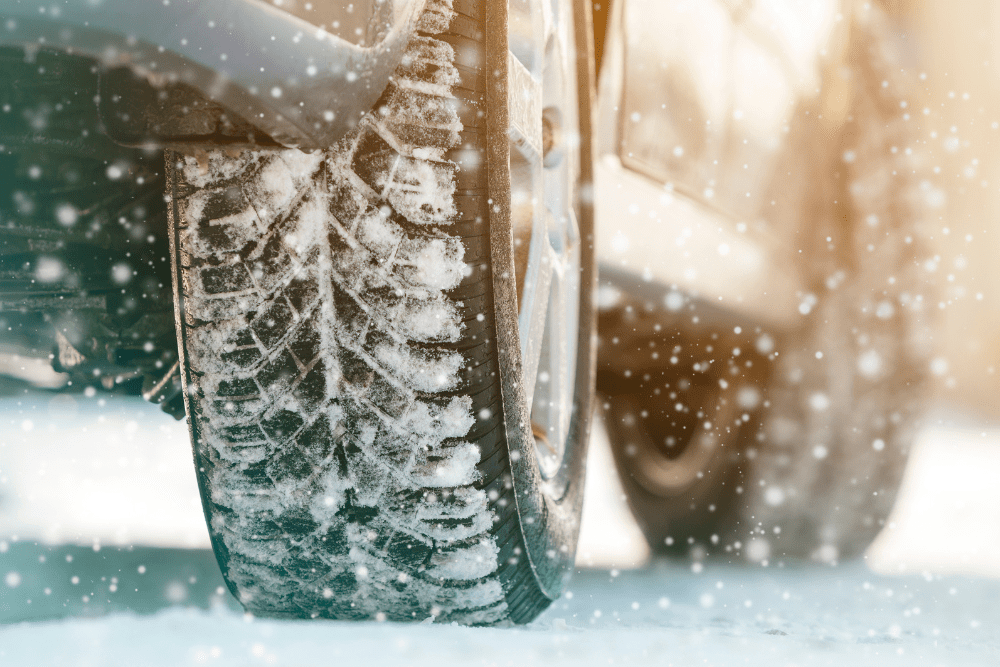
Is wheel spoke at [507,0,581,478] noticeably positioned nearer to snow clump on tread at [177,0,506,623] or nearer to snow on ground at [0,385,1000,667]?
snow clump on tread at [177,0,506,623]

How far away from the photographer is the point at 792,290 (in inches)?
77.7

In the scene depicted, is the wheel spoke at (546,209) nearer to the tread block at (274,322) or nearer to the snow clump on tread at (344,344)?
the snow clump on tread at (344,344)

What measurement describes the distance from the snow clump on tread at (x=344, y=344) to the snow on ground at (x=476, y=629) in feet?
0.44

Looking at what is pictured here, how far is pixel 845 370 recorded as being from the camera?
1.98 metres

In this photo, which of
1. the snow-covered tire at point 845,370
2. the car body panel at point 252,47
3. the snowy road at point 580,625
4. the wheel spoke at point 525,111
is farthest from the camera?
the snow-covered tire at point 845,370

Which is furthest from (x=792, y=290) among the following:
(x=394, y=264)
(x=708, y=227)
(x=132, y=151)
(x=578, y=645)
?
(x=132, y=151)

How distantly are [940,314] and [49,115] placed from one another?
7.14 feet

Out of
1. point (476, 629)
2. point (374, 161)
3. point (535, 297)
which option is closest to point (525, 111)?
point (535, 297)

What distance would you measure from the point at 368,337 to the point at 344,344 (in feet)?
0.09

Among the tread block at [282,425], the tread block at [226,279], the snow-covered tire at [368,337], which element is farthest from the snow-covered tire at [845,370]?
the tread block at [226,279]

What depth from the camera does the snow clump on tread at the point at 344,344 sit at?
30.5 inches

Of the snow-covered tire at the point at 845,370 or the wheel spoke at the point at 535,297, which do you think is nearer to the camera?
the wheel spoke at the point at 535,297

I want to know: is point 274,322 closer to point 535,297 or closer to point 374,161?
point 374,161

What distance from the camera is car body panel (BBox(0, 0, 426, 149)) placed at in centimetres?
54
